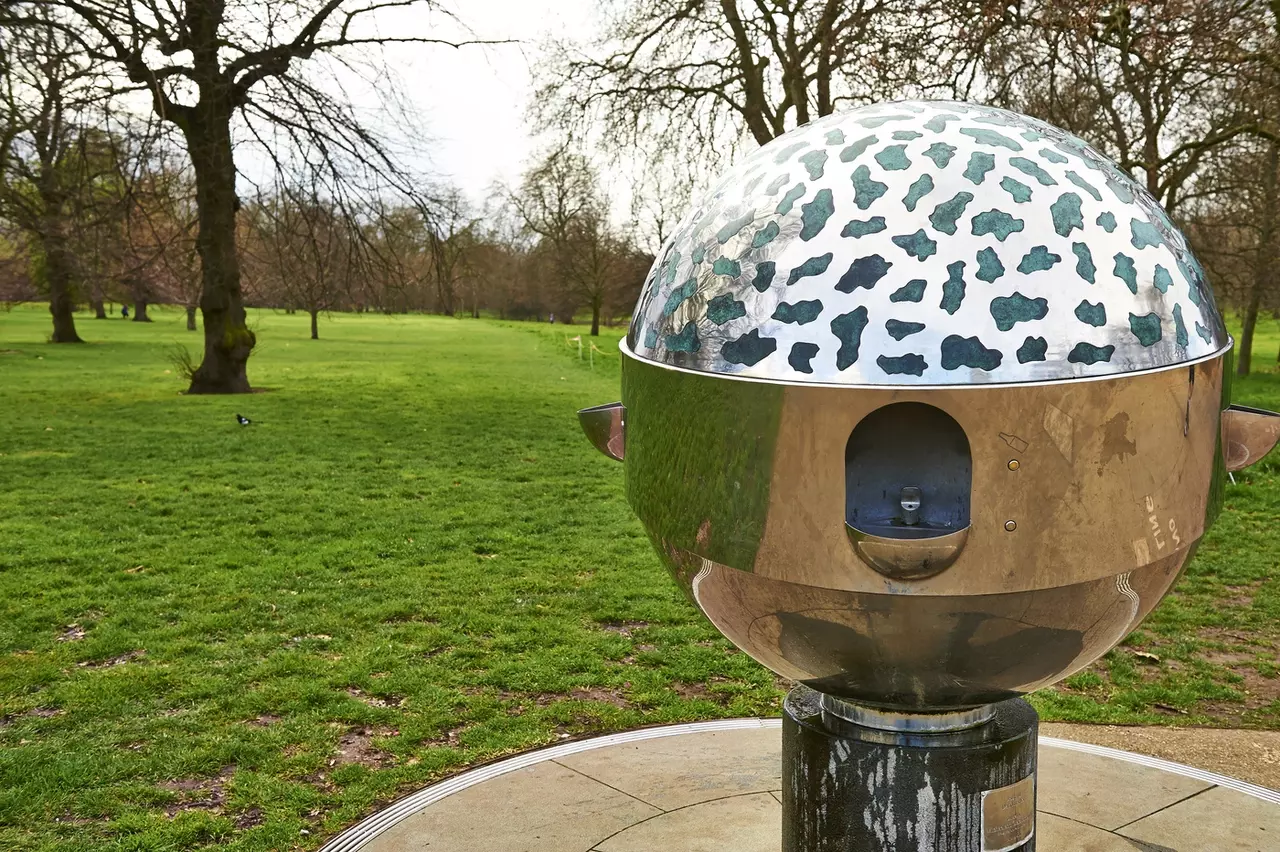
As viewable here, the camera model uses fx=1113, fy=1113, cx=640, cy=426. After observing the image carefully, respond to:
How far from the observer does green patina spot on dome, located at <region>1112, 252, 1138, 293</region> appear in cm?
225

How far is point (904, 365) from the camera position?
212 centimetres

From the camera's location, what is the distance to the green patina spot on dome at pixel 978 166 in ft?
7.63

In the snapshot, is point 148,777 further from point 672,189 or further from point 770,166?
point 672,189

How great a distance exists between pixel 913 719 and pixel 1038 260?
112 cm

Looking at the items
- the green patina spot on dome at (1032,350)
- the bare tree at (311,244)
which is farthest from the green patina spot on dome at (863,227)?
the bare tree at (311,244)

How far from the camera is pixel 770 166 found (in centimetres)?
258

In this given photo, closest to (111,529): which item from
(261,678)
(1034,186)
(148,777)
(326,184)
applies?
(261,678)

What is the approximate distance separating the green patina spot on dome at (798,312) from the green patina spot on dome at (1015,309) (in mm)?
340

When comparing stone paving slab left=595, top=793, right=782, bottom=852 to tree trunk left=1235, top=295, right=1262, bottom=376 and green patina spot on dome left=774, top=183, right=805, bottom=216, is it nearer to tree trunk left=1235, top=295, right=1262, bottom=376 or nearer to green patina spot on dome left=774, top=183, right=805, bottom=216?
green patina spot on dome left=774, top=183, right=805, bottom=216

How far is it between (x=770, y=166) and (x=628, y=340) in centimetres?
57

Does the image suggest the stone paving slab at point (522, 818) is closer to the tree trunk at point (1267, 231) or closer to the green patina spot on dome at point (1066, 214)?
the green patina spot on dome at point (1066, 214)

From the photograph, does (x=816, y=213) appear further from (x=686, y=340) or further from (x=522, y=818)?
(x=522, y=818)

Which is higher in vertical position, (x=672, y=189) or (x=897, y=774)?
(x=672, y=189)

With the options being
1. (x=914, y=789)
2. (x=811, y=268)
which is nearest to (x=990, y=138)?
(x=811, y=268)
